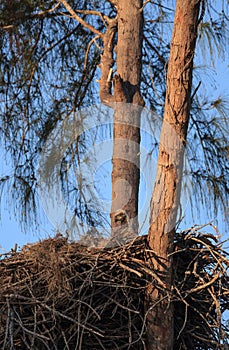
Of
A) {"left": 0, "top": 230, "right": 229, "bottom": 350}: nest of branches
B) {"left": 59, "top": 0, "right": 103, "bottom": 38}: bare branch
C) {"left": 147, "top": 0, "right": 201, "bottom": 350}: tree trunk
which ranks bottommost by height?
{"left": 0, "top": 230, "right": 229, "bottom": 350}: nest of branches

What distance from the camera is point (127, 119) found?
4.76 meters

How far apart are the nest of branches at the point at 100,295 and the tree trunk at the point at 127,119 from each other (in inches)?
17.3

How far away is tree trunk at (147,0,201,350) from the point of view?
3818mm

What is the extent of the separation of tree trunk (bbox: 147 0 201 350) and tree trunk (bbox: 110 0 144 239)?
46cm

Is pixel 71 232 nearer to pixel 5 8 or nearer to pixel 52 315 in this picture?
pixel 52 315

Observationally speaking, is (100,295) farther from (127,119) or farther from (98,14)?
(98,14)

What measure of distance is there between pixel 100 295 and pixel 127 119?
3.90 ft

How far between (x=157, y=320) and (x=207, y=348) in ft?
A: 0.76

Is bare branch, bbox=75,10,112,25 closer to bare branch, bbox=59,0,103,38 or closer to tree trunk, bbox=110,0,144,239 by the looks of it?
bare branch, bbox=59,0,103,38

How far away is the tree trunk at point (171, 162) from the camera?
3.82 m

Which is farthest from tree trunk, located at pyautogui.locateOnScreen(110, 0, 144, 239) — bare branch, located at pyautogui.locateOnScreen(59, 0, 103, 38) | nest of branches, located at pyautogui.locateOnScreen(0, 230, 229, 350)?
nest of branches, located at pyautogui.locateOnScreen(0, 230, 229, 350)

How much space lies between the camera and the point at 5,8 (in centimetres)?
546

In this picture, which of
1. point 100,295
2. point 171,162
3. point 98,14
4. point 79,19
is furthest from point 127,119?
point 100,295

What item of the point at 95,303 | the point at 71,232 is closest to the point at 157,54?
the point at 71,232
